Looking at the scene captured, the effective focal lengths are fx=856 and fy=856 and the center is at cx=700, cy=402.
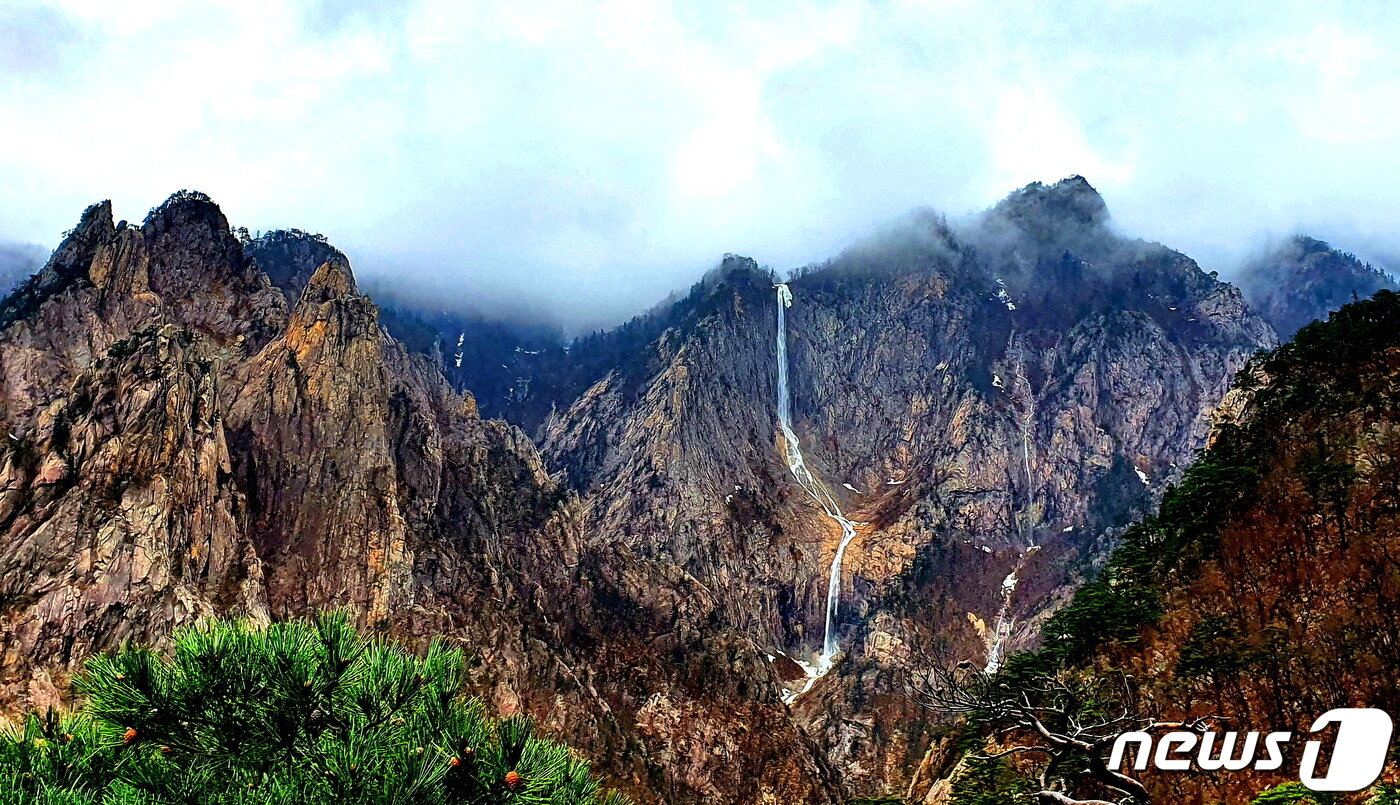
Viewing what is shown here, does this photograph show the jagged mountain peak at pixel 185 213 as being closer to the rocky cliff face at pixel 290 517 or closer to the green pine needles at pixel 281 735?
the rocky cliff face at pixel 290 517

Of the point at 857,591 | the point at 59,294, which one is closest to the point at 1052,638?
the point at 59,294

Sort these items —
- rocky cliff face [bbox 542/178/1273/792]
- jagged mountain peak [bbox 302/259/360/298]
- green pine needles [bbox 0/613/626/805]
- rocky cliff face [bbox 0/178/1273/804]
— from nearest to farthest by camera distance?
green pine needles [bbox 0/613/626/805]
rocky cliff face [bbox 0/178/1273/804]
jagged mountain peak [bbox 302/259/360/298]
rocky cliff face [bbox 542/178/1273/792]

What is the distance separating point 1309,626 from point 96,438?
264 feet

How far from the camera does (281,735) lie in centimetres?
777

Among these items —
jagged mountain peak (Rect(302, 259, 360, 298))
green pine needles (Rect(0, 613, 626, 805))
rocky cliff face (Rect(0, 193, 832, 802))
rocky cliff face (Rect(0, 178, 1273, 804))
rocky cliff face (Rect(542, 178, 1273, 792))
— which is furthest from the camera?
rocky cliff face (Rect(542, 178, 1273, 792))

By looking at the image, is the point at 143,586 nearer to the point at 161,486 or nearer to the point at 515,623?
the point at 161,486

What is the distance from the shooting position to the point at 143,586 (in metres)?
65.6

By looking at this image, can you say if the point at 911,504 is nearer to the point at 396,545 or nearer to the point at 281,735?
the point at 396,545

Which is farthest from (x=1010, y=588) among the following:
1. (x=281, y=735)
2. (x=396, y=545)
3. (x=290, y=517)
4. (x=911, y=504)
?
(x=281, y=735)

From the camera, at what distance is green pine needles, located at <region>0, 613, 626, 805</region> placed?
7094mm

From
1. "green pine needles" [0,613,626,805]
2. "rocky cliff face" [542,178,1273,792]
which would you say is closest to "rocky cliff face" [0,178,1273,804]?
"rocky cliff face" [542,178,1273,792]

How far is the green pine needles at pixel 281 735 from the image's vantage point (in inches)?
279

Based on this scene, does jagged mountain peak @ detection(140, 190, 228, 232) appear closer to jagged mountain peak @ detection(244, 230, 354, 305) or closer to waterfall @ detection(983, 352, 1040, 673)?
jagged mountain peak @ detection(244, 230, 354, 305)

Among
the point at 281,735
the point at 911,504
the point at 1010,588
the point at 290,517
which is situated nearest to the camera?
the point at 281,735
